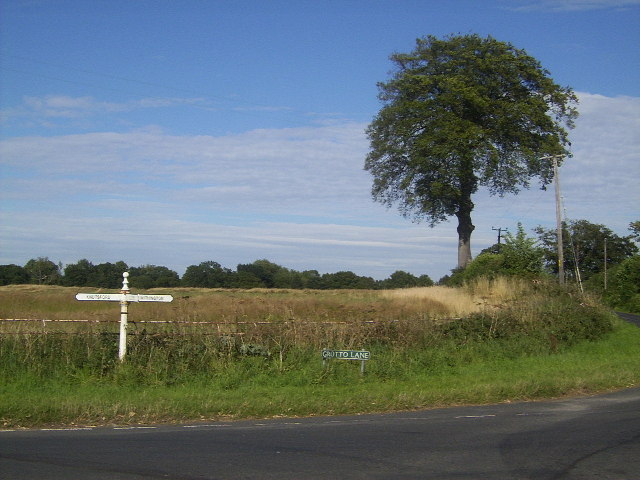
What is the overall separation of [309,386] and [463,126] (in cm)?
2774

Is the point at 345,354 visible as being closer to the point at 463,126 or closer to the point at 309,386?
the point at 309,386

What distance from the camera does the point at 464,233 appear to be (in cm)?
4266

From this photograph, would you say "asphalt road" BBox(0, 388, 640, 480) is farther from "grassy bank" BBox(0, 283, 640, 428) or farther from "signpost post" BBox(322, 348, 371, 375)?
"signpost post" BBox(322, 348, 371, 375)

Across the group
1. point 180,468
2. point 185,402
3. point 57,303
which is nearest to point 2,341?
point 185,402

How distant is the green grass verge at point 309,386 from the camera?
39.5 feet


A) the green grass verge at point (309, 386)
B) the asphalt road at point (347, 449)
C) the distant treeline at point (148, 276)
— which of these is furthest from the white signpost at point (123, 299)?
the distant treeline at point (148, 276)

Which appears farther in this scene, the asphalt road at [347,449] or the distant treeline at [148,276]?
the distant treeline at [148,276]

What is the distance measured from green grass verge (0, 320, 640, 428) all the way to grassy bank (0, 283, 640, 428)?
33 mm

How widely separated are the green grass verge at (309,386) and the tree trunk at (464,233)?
2219 centimetres

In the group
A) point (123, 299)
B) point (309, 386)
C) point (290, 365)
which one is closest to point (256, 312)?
point (290, 365)

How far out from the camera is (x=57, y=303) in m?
23.9

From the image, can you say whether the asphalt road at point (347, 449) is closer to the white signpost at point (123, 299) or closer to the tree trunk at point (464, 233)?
the white signpost at point (123, 299)

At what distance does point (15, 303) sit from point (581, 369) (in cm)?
1776

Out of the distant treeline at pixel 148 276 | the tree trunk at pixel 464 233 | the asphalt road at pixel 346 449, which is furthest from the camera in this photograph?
the tree trunk at pixel 464 233
